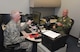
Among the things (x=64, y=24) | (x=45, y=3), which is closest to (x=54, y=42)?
(x=64, y=24)

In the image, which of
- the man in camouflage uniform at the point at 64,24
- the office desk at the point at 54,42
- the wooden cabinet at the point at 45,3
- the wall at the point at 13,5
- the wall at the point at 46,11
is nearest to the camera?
the office desk at the point at 54,42

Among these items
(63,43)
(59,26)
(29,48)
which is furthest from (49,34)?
(59,26)

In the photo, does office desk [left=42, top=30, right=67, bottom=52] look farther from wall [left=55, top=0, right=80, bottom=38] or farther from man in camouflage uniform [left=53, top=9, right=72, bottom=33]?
wall [left=55, top=0, right=80, bottom=38]

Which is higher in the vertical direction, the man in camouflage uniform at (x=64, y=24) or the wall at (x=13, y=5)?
the wall at (x=13, y=5)

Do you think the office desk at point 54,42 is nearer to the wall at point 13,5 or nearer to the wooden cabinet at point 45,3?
the wooden cabinet at point 45,3

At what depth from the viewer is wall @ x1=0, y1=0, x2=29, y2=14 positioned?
3727 mm

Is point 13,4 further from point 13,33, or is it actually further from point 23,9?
point 13,33

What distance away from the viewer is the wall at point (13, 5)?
3.73 meters

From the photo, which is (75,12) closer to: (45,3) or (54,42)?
(45,3)

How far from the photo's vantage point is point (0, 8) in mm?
3699

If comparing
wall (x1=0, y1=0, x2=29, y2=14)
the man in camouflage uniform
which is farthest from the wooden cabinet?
the man in camouflage uniform

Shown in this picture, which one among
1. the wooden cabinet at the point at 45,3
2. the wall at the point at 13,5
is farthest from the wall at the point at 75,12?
the wall at the point at 13,5

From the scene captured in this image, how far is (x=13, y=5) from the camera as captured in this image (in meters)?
3.88

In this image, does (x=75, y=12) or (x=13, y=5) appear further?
(x=75, y=12)
